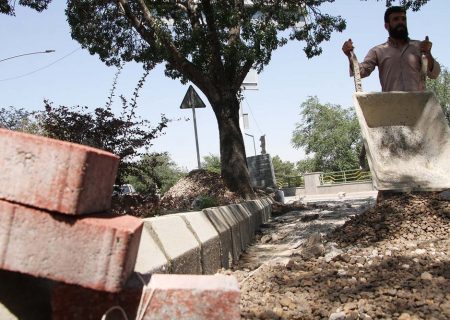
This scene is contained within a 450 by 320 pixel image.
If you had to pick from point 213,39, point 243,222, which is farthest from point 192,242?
point 213,39

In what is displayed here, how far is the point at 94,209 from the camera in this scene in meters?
1.33

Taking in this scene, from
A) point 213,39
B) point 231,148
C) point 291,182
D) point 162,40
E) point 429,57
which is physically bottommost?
point 291,182

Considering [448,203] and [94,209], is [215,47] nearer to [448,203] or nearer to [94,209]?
[448,203]

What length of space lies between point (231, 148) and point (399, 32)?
4210 mm

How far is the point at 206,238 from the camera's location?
3.00m

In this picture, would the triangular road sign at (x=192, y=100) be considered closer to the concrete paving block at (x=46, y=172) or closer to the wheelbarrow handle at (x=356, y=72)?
the wheelbarrow handle at (x=356, y=72)

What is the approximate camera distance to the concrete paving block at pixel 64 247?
1.21m

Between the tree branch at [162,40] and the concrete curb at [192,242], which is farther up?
the tree branch at [162,40]

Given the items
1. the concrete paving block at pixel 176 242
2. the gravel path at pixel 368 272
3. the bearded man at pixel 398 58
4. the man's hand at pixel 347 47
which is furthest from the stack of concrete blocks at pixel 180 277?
the bearded man at pixel 398 58

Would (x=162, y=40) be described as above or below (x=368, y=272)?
above

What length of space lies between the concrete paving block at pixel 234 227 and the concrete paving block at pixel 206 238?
26.2 inches

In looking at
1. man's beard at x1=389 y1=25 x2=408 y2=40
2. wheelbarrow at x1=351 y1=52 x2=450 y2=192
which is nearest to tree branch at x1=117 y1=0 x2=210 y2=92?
wheelbarrow at x1=351 y1=52 x2=450 y2=192

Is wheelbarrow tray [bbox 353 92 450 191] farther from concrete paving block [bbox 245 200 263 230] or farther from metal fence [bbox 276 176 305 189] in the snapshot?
metal fence [bbox 276 176 305 189]

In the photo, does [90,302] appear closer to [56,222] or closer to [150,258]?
[56,222]
